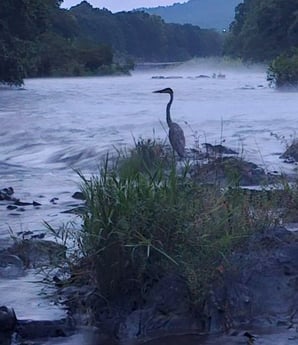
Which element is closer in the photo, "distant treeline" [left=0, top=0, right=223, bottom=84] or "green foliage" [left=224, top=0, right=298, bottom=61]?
"distant treeline" [left=0, top=0, right=223, bottom=84]

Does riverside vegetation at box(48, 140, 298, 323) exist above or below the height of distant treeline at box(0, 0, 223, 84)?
above

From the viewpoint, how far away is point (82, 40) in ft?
263

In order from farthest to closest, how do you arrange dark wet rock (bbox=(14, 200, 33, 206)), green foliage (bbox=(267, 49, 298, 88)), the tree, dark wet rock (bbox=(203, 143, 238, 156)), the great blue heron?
1. green foliage (bbox=(267, 49, 298, 88))
2. the tree
3. the great blue heron
4. dark wet rock (bbox=(203, 143, 238, 156))
5. dark wet rock (bbox=(14, 200, 33, 206))

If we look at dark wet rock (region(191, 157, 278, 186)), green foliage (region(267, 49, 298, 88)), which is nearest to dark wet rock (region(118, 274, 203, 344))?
dark wet rock (region(191, 157, 278, 186))

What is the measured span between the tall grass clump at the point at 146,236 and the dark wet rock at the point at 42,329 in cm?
37

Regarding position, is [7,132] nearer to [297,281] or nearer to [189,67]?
[297,281]

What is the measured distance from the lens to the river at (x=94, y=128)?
49.5ft

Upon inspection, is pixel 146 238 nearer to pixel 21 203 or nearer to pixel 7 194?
pixel 21 203

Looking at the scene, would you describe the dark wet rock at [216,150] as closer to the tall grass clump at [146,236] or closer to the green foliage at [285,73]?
the tall grass clump at [146,236]

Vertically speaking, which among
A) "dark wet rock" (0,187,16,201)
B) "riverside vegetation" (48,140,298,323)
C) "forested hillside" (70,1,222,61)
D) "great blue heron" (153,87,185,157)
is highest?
"riverside vegetation" (48,140,298,323)

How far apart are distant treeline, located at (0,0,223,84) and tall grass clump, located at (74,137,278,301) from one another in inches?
994

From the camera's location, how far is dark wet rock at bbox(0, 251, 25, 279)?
8.43 meters

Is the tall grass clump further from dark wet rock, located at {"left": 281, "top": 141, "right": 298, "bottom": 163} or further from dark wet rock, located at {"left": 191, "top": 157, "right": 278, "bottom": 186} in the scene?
dark wet rock, located at {"left": 281, "top": 141, "right": 298, "bottom": 163}

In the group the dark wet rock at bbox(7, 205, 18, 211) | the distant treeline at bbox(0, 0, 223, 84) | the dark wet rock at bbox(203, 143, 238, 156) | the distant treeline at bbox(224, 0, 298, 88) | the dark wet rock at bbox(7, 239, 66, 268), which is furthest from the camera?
the distant treeline at bbox(224, 0, 298, 88)
